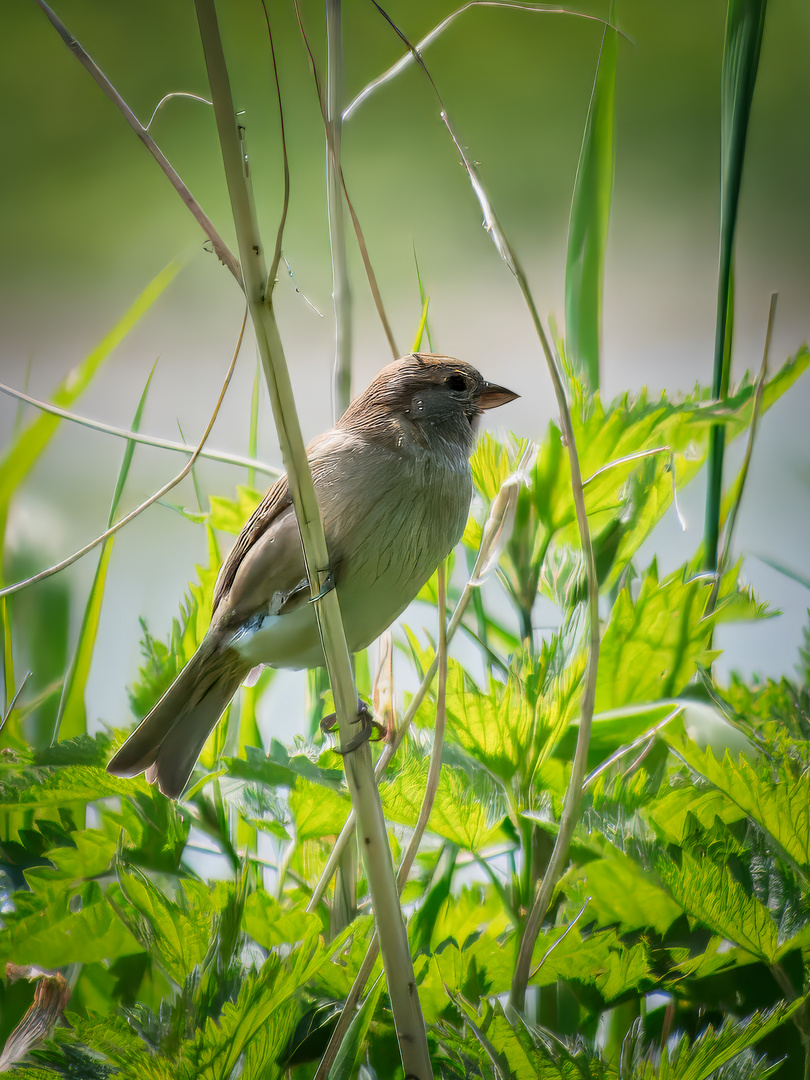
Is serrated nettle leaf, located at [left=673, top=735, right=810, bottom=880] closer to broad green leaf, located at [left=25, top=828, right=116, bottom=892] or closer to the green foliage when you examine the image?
the green foliage

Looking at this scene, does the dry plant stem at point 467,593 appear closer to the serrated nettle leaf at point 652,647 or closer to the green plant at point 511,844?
the green plant at point 511,844

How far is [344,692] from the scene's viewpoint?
0.45 m

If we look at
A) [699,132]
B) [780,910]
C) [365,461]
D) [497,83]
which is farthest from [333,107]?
[780,910]

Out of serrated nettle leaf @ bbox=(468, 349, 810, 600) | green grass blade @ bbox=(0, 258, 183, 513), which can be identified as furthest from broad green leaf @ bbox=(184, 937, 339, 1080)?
green grass blade @ bbox=(0, 258, 183, 513)

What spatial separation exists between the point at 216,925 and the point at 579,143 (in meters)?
0.87

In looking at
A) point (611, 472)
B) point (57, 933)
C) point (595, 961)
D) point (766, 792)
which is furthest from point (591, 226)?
point (57, 933)

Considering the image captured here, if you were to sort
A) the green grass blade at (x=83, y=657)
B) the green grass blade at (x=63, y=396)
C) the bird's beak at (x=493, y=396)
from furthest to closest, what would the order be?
the green grass blade at (x=63, y=396) → the green grass blade at (x=83, y=657) → the bird's beak at (x=493, y=396)

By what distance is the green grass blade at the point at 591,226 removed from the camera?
77cm

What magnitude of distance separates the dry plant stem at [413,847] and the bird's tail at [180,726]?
16 centimetres

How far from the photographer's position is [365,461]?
0.56 meters

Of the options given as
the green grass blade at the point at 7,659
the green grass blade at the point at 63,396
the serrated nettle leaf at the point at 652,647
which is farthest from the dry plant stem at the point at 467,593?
the green grass blade at the point at 63,396

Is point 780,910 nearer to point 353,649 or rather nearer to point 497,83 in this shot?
point 353,649

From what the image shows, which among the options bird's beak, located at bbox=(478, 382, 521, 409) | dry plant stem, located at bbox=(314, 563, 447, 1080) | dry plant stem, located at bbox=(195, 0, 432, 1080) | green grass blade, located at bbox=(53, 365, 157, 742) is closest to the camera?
dry plant stem, located at bbox=(195, 0, 432, 1080)

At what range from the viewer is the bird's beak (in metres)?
0.61
